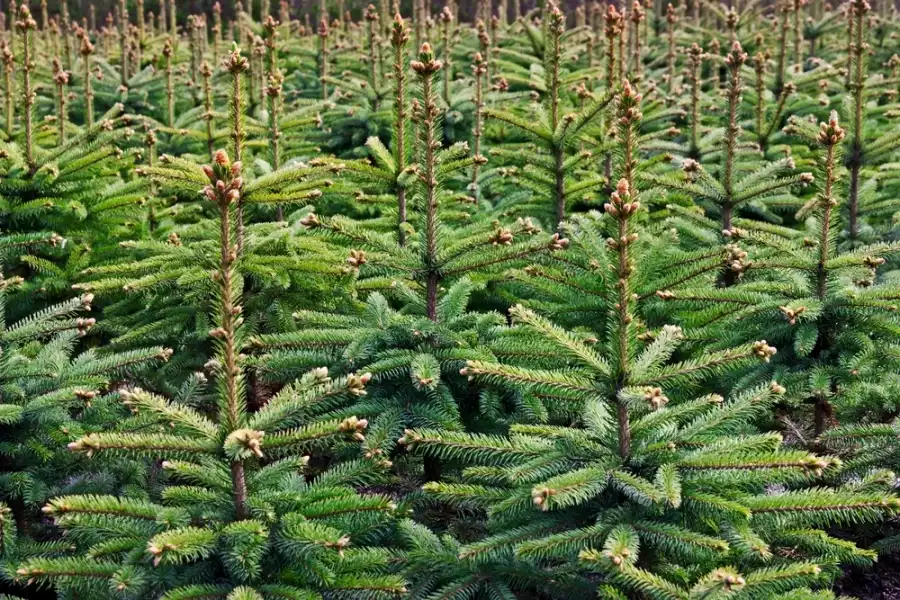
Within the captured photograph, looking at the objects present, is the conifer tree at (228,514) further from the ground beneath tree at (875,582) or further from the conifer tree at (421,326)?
the ground beneath tree at (875,582)

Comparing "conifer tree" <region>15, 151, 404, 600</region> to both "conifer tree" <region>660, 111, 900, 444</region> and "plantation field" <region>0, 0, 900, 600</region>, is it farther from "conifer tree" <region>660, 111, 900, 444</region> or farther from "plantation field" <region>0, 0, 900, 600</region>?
"conifer tree" <region>660, 111, 900, 444</region>

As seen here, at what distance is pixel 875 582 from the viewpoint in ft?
11.4

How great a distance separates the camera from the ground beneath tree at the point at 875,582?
11.3ft

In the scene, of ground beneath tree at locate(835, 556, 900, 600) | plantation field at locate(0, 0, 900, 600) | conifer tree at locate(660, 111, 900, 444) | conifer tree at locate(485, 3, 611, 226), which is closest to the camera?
plantation field at locate(0, 0, 900, 600)

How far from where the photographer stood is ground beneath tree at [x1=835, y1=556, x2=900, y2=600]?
11.3 feet

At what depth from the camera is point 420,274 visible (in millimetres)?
3891

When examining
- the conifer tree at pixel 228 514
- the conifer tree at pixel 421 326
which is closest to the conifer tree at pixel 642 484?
the conifer tree at pixel 228 514

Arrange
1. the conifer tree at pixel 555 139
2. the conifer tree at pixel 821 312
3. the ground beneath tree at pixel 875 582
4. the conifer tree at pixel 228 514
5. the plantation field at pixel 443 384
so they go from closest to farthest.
→ the conifer tree at pixel 228 514 → the plantation field at pixel 443 384 → the ground beneath tree at pixel 875 582 → the conifer tree at pixel 821 312 → the conifer tree at pixel 555 139

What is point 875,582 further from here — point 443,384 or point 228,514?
point 228,514

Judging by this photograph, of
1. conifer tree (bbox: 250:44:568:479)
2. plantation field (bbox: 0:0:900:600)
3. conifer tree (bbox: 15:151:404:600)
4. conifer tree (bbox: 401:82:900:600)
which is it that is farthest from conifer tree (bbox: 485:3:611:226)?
conifer tree (bbox: 15:151:404:600)

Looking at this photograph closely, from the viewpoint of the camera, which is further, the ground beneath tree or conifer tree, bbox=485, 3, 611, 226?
conifer tree, bbox=485, 3, 611, 226

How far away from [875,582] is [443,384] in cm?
200

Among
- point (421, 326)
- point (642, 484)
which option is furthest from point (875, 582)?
point (421, 326)

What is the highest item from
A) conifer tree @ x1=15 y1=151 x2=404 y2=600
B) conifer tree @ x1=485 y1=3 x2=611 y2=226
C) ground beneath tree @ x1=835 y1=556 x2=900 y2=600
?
conifer tree @ x1=485 y1=3 x2=611 y2=226
